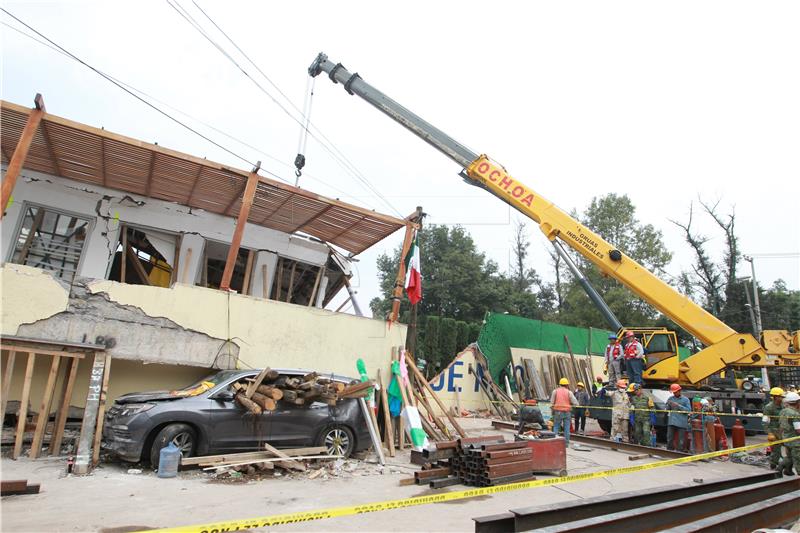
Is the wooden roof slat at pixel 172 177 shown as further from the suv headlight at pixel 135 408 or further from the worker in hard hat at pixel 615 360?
the worker in hard hat at pixel 615 360

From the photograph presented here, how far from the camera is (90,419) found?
7285mm

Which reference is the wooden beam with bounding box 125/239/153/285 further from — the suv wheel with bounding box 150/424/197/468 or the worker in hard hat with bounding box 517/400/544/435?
the worker in hard hat with bounding box 517/400/544/435

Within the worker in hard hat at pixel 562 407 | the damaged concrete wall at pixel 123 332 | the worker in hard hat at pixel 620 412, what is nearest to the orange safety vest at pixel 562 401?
the worker in hard hat at pixel 562 407

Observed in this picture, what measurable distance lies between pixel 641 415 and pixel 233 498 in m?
9.67

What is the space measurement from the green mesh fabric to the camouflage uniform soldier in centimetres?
758

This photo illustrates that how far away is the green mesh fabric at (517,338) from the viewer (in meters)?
19.2

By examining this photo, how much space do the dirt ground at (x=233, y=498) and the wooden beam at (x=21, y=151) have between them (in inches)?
173

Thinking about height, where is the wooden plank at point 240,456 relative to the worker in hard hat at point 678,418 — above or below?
below

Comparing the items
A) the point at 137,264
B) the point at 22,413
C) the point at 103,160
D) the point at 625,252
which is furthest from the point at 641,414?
the point at 625,252

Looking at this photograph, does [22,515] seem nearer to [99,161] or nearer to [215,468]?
[215,468]

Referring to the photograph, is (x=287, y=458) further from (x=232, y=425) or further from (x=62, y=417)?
(x=62, y=417)

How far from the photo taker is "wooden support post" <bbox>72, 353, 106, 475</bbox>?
21.8 feet

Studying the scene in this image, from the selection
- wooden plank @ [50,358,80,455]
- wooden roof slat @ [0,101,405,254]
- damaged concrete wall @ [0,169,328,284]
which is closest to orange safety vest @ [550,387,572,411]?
wooden roof slat @ [0,101,405,254]

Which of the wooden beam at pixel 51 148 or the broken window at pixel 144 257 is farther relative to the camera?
the broken window at pixel 144 257
